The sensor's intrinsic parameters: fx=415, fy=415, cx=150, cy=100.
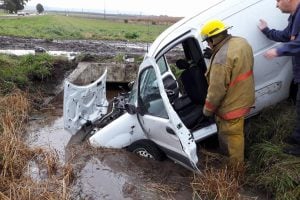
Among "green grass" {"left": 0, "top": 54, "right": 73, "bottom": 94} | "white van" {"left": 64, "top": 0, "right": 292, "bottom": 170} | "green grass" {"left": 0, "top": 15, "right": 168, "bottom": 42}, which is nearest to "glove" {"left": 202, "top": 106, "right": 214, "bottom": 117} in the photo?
"white van" {"left": 64, "top": 0, "right": 292, "bottom": 170}

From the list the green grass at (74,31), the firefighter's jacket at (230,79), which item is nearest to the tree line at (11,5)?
the green grass at (74,31)

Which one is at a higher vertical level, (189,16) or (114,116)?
(189,16)

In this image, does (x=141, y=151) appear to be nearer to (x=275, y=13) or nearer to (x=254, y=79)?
(x=254, y=79)

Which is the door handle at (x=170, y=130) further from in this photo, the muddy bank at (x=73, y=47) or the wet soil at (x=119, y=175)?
the muddy bank at (x=73, y=47)

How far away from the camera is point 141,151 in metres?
6.29

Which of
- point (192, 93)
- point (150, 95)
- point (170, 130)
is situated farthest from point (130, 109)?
point (170, 130)

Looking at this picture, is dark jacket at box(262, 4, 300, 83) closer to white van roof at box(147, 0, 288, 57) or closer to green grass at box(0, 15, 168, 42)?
white van roof at box(147, 0, 288, 57)

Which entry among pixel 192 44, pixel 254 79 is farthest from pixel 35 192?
pixel 254 79

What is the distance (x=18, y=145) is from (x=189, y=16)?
10.4 ft

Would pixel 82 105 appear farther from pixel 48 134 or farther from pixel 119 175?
pixel 119 175

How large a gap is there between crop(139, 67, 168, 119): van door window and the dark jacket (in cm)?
164

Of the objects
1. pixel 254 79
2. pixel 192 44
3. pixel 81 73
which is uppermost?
pixel 192 44

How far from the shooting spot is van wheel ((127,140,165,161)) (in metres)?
6.16

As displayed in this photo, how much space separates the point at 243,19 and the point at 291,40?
0.86m
